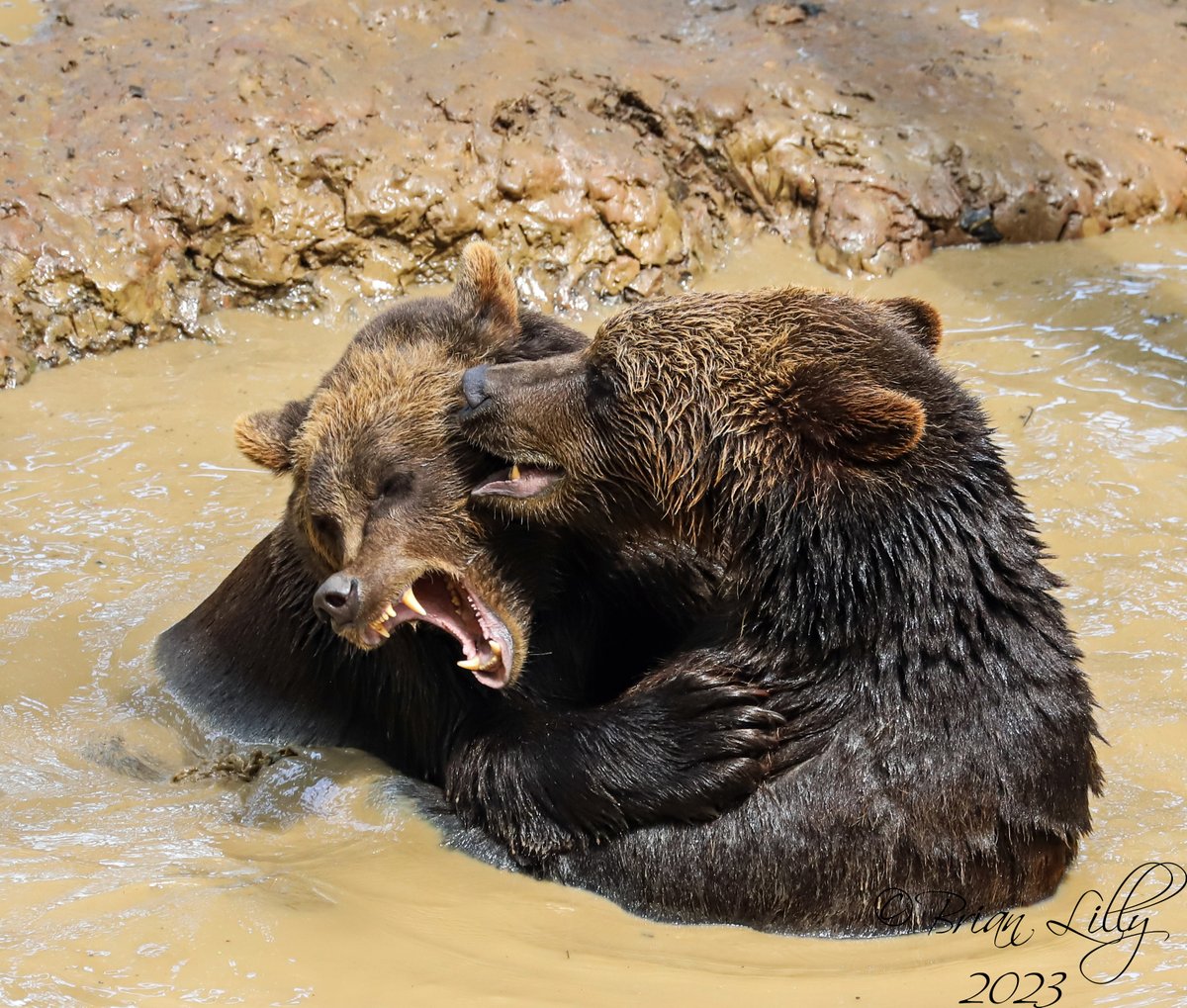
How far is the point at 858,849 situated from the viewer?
5109mm

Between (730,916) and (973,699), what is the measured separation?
1161 mm

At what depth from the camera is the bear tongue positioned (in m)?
5.79

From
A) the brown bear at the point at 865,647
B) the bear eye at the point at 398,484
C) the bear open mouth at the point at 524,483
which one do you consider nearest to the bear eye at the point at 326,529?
the bear eye at the point at 398,484

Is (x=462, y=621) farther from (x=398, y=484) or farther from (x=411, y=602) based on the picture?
(x=398, y=484)

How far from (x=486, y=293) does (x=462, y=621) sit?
1463 mm

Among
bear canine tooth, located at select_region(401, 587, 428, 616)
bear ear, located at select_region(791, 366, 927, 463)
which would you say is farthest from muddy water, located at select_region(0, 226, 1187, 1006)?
bear ear, located at select_region(791, 366, 927, 463)

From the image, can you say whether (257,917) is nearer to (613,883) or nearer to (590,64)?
(613,883)

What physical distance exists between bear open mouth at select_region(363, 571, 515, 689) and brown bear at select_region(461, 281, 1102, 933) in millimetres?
757

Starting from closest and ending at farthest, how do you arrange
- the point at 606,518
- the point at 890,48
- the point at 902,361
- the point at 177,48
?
the point at 902,361 → the point at 606,518 → the point at 177,48 → the point at 890,48

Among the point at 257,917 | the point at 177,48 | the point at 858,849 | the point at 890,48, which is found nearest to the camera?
the point at 257,917

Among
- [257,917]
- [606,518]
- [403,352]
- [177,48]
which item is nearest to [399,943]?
[257,917]

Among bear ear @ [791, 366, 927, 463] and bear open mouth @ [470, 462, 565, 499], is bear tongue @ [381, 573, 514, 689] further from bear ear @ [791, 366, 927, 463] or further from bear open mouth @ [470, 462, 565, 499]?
bear ear @ [791, 366, 927, 463]

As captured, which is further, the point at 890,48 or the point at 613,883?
the point at 890,48
